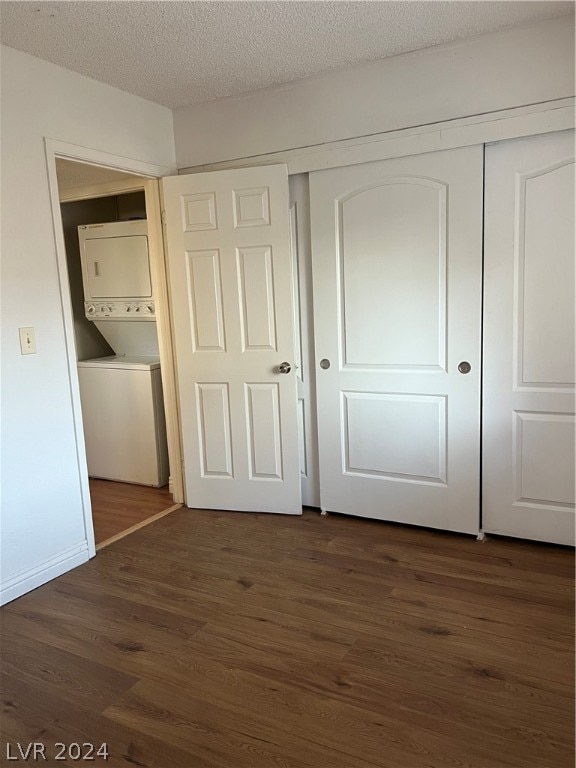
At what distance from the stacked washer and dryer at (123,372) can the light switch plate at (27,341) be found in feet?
4.38

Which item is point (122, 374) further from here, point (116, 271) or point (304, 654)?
point (304, 654)

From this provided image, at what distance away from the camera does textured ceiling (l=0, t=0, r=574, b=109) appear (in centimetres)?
226

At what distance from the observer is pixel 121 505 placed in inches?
148

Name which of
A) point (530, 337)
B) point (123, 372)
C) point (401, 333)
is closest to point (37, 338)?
point (123, 372)

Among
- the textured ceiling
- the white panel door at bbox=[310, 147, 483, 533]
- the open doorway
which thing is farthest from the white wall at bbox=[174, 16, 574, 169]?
the open doorway

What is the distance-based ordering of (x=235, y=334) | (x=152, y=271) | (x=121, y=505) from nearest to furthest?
(x=235, y=334) < (x=152, y=271) < (x=121, y=505)

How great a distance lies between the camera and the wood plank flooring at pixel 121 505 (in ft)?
11.1

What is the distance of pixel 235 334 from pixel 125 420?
4.16ft

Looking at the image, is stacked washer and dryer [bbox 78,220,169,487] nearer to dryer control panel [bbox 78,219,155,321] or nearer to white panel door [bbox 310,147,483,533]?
dryer control panel [bbox 78,219,155,321]

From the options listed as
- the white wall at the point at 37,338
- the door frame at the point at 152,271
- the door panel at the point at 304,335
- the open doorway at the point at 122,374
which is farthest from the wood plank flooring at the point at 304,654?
the open doorway at the point at 122,374

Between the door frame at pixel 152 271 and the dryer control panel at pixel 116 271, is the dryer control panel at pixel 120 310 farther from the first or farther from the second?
the door frame at pixel 152 271

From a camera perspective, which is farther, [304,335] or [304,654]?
[304,335]

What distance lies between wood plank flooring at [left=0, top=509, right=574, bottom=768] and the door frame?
0.60 m

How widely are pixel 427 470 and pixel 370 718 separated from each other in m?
1.49
